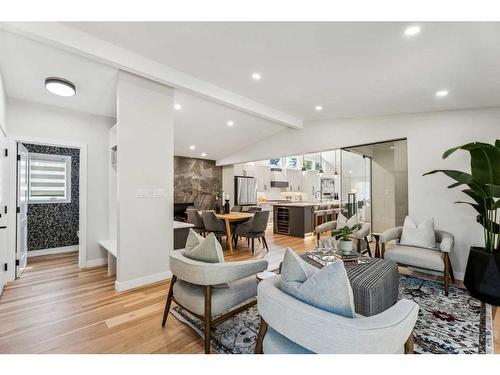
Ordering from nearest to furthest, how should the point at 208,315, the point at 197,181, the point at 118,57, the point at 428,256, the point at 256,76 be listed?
the point at 208,315, the point at 118,57, the point at 428,256, the point at 256,76, the point at 197,181

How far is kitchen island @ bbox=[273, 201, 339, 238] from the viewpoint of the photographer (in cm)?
644

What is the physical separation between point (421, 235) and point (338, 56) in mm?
2786

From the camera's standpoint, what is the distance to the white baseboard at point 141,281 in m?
2.96

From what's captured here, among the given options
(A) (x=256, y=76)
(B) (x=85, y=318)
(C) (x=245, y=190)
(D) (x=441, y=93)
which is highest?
(A) (x=256, y=76)

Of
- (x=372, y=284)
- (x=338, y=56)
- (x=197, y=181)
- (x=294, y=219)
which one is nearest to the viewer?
(x=372, y=284)

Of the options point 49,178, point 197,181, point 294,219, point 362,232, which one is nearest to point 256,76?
point 362,232

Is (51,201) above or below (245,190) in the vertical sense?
below

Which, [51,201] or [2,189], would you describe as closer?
[2,189]

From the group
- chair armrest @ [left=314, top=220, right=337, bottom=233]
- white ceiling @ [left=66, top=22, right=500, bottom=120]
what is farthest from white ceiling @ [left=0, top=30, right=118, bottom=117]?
chair armrest @ [left=314, top=220, right=337, bottom=233]

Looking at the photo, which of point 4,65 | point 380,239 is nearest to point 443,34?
point 380,239

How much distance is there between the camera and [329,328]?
1.07m

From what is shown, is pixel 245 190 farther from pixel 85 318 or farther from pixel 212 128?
pixel 85 318

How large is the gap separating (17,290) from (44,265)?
3.94 ft

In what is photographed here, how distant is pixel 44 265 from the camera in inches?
159
